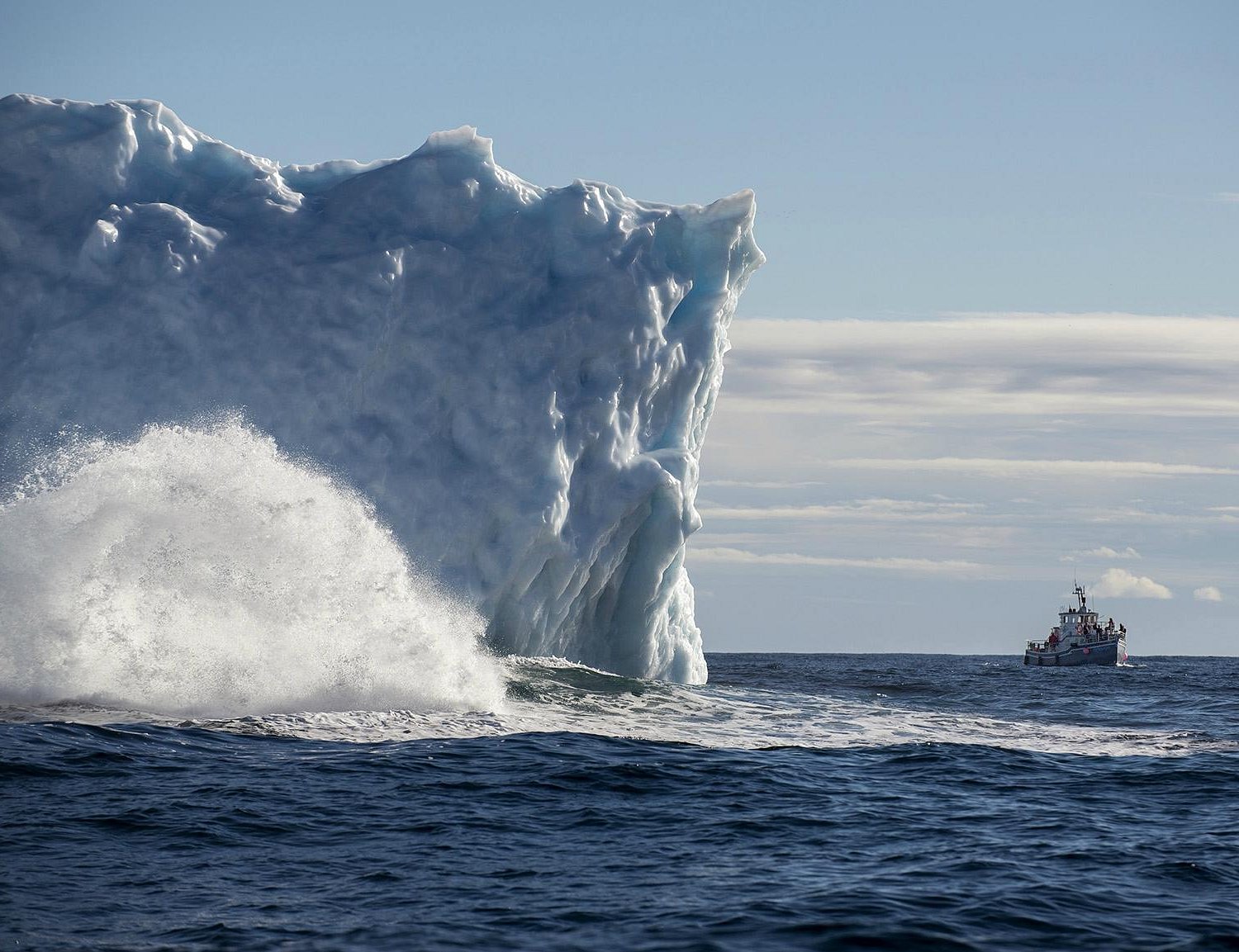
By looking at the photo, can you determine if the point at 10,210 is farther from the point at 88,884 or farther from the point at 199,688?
the point at 88,884

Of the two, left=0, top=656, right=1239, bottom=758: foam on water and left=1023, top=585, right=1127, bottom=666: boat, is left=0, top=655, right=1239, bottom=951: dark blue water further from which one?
left=1023, top=585, right=1127, bottom=666: boat

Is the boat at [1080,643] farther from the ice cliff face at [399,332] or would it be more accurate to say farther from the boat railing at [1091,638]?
the ice cliff face at [399,332]

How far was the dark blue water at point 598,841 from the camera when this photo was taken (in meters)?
8.94

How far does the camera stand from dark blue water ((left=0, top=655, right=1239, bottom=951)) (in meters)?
8.94

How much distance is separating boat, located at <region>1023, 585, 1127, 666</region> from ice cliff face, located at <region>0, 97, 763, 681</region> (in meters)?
52.7

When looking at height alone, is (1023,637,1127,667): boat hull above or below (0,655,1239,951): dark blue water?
above

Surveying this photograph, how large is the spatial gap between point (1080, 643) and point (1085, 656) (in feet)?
2.96

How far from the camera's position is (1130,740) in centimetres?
2084

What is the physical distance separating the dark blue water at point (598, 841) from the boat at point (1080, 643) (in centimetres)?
5527

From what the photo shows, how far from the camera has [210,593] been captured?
727 inches

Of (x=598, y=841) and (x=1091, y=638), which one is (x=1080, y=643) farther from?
(x=598, y=841)

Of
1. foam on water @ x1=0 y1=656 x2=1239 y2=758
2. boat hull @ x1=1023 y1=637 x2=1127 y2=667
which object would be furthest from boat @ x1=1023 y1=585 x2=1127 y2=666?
foam on water @ x1=0 y1=656 x2=1239 y2=758

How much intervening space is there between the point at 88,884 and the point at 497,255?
16113 mm

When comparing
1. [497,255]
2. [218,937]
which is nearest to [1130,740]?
[497,255]
